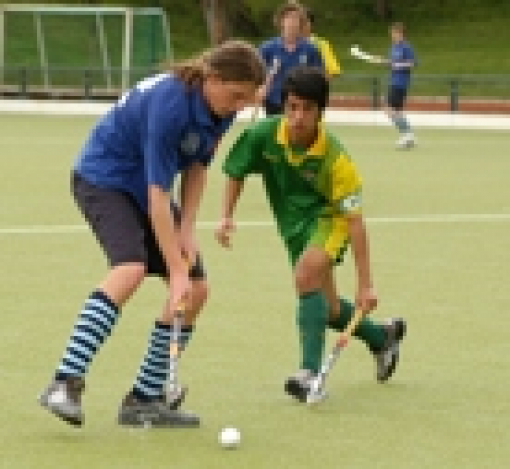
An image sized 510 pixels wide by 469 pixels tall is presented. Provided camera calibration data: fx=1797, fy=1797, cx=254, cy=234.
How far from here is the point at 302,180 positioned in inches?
304

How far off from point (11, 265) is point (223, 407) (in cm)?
453

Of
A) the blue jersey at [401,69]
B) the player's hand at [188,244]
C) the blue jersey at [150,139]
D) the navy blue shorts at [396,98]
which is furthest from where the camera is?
the blue jersey at [401,69]

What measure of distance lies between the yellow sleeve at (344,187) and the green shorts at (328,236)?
0.61ft

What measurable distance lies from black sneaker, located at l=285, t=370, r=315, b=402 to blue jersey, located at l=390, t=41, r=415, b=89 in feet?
65.2

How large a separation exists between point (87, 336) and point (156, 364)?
1.53 feet

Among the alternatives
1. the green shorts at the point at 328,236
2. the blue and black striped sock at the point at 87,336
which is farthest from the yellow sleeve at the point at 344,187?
the blue and black striped sock at the point at 87,336

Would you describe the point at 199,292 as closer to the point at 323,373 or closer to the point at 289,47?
the point at 323,373

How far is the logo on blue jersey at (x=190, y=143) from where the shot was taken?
6727 millimetres

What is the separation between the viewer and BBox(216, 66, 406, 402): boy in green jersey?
7.56 metres

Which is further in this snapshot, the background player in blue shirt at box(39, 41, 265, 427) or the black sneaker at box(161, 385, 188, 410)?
the black sneaker at box(161, 385, 188, 410)

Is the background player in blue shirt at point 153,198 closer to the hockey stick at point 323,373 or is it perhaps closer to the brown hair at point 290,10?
the hockey stick at point 323,373

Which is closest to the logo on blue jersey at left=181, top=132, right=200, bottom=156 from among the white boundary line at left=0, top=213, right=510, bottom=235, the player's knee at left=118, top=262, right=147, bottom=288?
the player's knee at left=118, top=262, right=147, bottom=288

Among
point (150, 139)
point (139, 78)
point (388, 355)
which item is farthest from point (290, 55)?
point (139, 78)

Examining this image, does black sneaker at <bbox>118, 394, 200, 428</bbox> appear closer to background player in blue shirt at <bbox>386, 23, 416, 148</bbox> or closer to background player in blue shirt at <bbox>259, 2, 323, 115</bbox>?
background player in blue shirt at <bbox>259, 2, 323, 115</bbox>
